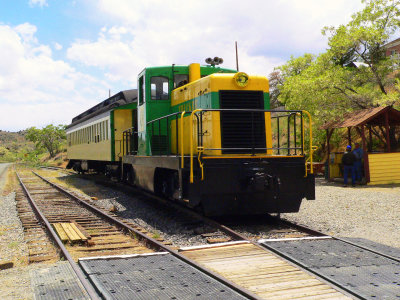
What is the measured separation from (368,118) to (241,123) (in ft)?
27.4

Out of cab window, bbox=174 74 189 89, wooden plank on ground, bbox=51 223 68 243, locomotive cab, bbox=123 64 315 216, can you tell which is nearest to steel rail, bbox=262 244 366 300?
locomotive cab, bbox=123 64 315 216

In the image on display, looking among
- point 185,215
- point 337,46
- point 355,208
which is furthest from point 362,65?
point 185,215

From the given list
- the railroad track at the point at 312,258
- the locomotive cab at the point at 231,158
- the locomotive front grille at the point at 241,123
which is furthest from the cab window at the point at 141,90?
the railroad track at the point at 312,258

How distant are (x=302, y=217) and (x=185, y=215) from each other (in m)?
2.35

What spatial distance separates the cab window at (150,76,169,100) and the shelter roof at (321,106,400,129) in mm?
7675

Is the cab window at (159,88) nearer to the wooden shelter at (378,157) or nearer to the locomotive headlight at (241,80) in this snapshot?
the locomotive headlight at (241,80)

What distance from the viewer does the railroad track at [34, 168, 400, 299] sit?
3.95m

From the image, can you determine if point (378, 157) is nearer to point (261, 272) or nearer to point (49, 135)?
point (261, 272)

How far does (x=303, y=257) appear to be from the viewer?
196 inches

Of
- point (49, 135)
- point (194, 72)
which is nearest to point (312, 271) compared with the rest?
point (194, 72)

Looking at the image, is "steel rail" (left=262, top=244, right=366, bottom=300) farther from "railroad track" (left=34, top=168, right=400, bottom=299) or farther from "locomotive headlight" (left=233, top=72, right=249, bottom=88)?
"locomotive headlight" (left=233, top=72, right=249, bottom=88)

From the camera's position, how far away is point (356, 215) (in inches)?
335

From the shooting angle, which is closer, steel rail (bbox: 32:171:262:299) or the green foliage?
steel rail (bbox: 32:171:262:299)

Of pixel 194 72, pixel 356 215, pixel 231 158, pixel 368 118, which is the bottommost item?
pixel 356 215
